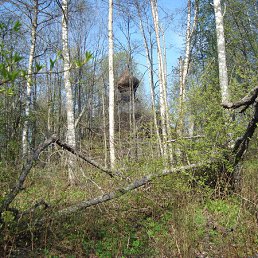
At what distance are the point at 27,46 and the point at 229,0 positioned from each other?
11.0 meters

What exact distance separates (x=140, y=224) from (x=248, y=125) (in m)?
2.85

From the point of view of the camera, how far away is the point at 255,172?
653 centimetres

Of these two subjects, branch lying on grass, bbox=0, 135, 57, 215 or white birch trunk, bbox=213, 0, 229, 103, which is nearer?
branch lying on grass, bbox=0, 135, 57, 215

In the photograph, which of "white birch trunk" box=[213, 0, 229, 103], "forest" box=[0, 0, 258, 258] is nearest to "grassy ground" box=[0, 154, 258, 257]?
"forest" box=[0, 0, 258, 258]

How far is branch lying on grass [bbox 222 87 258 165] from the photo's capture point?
15.6ft

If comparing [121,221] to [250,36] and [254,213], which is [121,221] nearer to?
[254,213]

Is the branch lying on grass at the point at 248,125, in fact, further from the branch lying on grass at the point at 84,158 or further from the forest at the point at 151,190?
the branch lying on grass at the point at 84,158

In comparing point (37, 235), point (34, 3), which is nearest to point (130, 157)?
point (37, 235)

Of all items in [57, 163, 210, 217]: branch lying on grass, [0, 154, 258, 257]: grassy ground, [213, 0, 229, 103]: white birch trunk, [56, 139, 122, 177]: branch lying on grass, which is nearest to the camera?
[0, 154, 258, 257]: grassy ground

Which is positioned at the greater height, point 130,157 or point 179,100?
point 179,100

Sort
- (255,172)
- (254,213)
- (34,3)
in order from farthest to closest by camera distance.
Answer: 1. (34,3)
2. (255,172)
3. (254,213)

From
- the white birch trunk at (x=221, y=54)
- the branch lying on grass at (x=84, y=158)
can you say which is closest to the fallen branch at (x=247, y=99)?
the white birch trunk at (x=221, y=54)

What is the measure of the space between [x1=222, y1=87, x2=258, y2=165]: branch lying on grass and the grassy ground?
0.71 metres

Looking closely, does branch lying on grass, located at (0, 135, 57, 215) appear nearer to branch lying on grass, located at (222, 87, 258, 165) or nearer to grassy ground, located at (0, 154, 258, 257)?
grassy ground, located at (0, 154, 258, 257)
